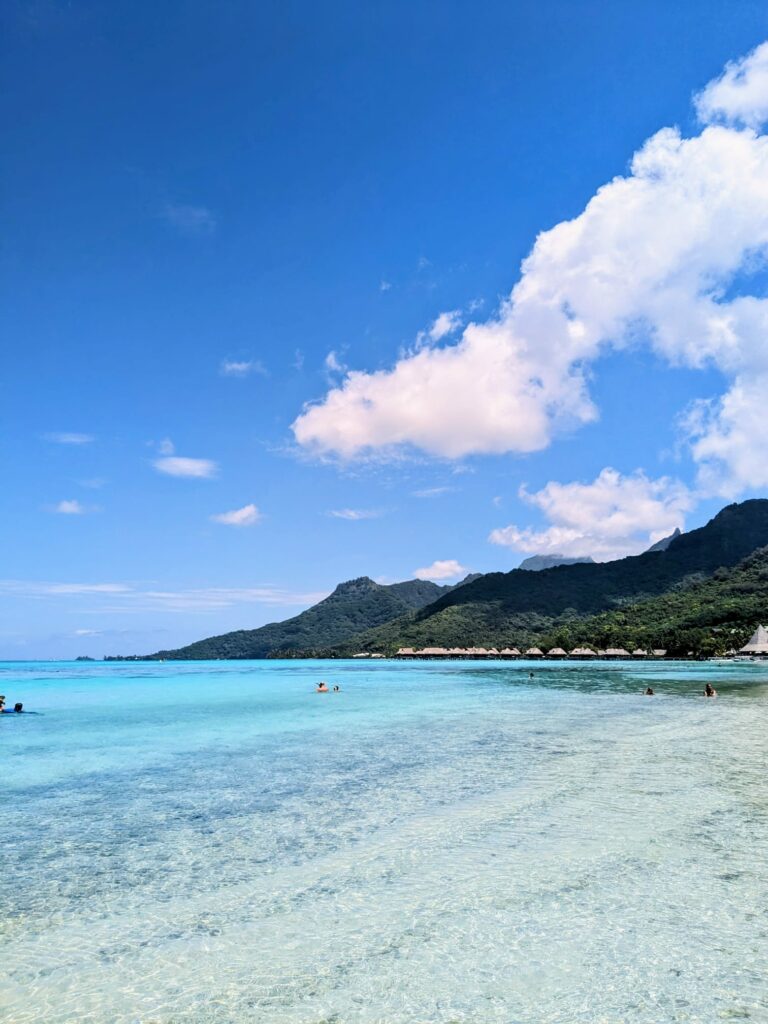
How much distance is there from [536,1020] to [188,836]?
8.62m

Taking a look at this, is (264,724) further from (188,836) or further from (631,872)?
(631,872)

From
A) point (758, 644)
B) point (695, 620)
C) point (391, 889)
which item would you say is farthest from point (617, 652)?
point (391, 889)

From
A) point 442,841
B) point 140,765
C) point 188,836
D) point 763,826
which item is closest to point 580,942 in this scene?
point 442,841

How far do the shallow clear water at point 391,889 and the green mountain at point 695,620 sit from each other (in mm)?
120370

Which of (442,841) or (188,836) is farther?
(188,836)

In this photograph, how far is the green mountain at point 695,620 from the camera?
5059 inches

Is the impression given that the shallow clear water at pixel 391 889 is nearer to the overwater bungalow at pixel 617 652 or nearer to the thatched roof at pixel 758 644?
the thatched roof at pixel 758 644

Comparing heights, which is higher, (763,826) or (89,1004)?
(89,1004)

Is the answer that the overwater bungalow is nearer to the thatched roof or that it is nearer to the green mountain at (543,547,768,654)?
the green mountain at (543,547,768,654)

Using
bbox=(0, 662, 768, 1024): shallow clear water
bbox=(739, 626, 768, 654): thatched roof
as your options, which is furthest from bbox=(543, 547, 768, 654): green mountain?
bbox=(0, 662, 768, 1024): shallow clear water

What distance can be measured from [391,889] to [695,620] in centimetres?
14526

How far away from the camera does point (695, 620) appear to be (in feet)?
454

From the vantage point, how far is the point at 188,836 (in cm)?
1295

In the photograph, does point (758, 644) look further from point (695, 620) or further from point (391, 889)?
point (391, 889)
